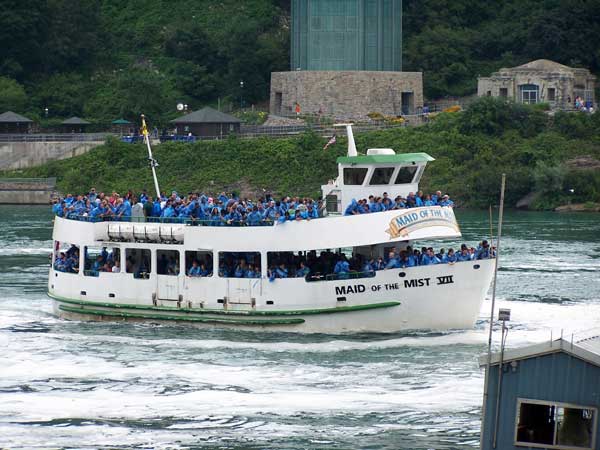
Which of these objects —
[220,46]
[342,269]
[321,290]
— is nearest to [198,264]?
[321,290]

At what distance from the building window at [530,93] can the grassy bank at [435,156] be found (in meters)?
3.73

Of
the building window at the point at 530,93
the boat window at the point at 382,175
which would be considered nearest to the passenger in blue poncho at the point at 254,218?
the boat window at the point at 382,175

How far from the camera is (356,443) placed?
30.5 metres

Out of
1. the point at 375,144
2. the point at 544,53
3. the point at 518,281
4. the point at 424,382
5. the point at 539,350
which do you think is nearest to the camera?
Answer: the point at 539,350

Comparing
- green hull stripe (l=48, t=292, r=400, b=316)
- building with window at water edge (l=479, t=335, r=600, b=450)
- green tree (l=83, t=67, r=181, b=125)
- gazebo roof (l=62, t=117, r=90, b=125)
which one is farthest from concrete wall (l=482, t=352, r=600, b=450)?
gazebo roof (l=62, t=117, r=90, b=125)

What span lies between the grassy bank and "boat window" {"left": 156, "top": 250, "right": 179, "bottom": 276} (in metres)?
47.2

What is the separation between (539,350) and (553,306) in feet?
75.8

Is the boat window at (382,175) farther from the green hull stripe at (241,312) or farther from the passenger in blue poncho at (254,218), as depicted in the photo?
the green hull stripe at (241,312)

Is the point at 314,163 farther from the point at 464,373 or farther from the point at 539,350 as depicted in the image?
the point at 539,350

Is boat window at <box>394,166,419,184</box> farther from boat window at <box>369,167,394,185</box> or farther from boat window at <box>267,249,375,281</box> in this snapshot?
boat window at <box>267,249,375,281</box>

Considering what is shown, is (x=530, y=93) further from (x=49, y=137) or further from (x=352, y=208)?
(x=352, y=208)

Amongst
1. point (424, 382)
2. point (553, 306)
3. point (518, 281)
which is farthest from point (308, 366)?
point (518, 281)

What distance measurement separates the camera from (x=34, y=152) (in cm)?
10312

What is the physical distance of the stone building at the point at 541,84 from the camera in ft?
333
